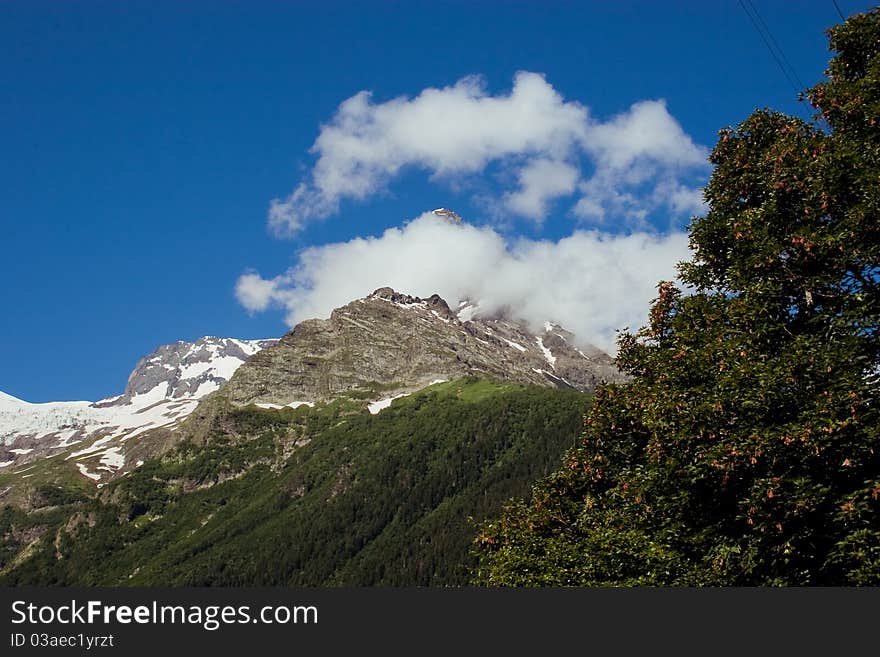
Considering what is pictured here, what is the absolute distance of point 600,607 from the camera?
10.9 metres

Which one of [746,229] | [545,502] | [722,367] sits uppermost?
[746,229]

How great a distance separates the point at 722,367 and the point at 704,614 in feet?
24.6

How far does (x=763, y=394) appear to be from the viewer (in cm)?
1570

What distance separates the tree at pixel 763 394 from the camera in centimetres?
1508

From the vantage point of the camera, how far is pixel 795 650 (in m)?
10.7

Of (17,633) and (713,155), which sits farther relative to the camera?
(713,155)

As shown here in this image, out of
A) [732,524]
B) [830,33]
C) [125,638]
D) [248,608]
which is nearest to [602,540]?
[732,524]

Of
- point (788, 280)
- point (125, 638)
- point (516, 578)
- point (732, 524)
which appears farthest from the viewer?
point (516, 578)

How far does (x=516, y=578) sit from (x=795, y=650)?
11423mm

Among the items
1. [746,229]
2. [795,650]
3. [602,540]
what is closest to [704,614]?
[795,650]

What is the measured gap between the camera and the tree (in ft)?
49.5

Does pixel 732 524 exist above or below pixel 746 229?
below

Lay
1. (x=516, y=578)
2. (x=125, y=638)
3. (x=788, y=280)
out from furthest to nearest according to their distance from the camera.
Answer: (x=516, y=578) < (x=788, y=280) < (x=125, y=638)

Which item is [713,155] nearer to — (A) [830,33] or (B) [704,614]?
(A) [830,33]
